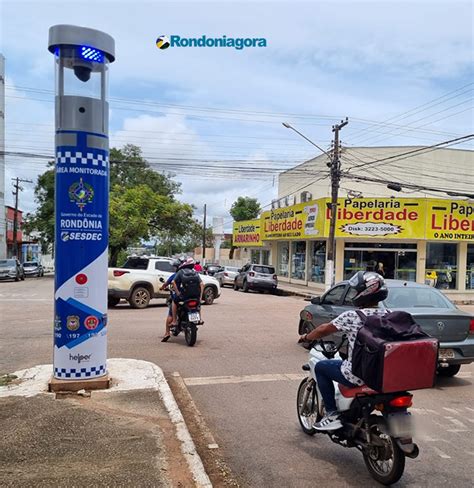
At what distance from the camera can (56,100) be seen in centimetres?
613

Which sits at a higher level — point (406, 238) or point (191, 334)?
point (406, 238)

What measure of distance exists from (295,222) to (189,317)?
2274 centimetres

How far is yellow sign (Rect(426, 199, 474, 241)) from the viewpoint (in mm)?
26891

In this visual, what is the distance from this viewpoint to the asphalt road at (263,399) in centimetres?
428

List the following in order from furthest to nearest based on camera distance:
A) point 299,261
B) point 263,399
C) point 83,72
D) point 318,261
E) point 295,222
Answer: point 299,261 → point 295,222 → point 318,261 → point 263,399 → point 83,72

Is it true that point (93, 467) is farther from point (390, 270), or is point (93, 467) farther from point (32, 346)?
point (390, 270)

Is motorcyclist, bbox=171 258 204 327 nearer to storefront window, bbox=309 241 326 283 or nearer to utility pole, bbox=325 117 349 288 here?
utility pole, bbox=325 117 349 288

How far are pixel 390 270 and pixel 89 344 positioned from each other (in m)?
24.1

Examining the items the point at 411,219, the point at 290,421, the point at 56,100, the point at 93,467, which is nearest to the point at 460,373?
the point at 290,421

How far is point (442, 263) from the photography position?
92.6 ft

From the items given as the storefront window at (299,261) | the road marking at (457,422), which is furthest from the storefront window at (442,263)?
the road marking at (457,422)

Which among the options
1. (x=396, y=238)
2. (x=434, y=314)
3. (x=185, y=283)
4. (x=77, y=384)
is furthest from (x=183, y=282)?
(x=396, y=238)

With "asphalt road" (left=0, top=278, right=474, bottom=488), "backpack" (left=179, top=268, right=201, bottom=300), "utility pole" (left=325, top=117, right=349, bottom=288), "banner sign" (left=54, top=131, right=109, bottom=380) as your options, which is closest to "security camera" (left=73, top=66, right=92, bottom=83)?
"banner sign" (left=54, top=131, right=109, bottom=380)

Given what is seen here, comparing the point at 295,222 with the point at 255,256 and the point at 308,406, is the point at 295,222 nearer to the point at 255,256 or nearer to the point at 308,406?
the point at 255,256
